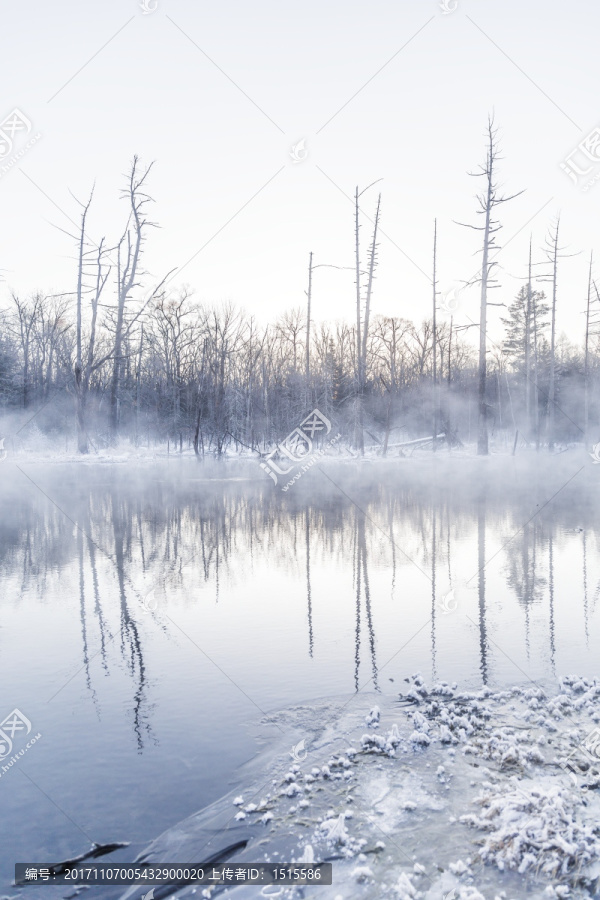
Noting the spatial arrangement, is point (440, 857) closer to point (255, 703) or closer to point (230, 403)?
point (255, 703)

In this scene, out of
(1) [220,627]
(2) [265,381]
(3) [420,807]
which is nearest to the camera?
(3) [420,807]

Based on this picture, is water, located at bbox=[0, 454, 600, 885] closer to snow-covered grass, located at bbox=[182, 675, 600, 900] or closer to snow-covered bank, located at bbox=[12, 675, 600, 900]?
snow-covered bank, located at bbox=[12, 675, 600, 900]

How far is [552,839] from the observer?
3.41 m

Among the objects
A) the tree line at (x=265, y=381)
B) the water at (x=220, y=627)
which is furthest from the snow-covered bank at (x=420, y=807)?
the tree line at (x=265, y=381)

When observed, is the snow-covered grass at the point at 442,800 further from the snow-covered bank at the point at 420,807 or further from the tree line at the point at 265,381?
the tree line at the point at 265,381

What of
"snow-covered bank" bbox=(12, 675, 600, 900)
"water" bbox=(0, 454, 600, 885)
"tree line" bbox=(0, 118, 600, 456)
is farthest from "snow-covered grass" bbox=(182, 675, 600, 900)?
"tree line" bbox=(0, 118, 600, 456)

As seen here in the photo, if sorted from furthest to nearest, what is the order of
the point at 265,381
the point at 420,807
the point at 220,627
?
the point at 265,381
the point at 220,627
the point at 420,807

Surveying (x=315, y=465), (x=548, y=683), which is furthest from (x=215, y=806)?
(x=315, y=465)

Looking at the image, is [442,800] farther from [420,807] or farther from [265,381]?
[265,381]

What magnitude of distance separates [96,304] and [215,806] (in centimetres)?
3556

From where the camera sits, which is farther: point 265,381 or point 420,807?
point 265,381

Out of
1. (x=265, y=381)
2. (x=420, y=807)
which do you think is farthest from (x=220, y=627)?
(x=265, y=381)

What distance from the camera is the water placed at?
4277 mm

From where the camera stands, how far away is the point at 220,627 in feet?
24.1
